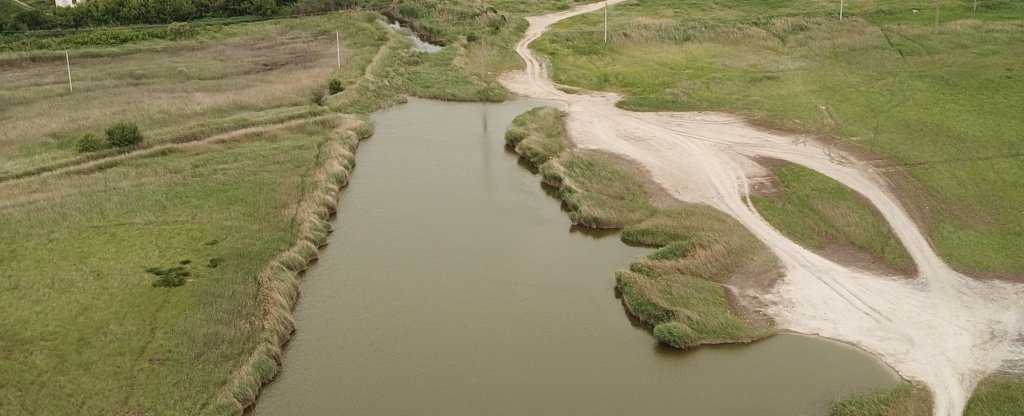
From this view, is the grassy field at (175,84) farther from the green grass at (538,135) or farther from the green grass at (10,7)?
the green grass at (10,7)

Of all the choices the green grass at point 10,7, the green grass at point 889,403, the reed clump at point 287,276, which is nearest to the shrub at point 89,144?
the reed clump at point 287,276

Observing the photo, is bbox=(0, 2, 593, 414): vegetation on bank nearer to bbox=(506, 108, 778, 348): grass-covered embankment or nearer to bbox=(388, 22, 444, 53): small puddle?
bbox=(388, 22, 444, 53): small puddle

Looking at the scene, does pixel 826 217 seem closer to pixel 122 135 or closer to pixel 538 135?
pixel 538 135

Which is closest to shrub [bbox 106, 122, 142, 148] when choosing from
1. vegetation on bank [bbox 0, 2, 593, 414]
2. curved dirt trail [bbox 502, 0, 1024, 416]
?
vegetation on bank [bbox 0, 2, 593, 414]

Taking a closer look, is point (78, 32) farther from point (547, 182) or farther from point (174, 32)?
point (547, 182)

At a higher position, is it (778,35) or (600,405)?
(778,35)

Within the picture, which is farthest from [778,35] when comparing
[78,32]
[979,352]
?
[78,32]
